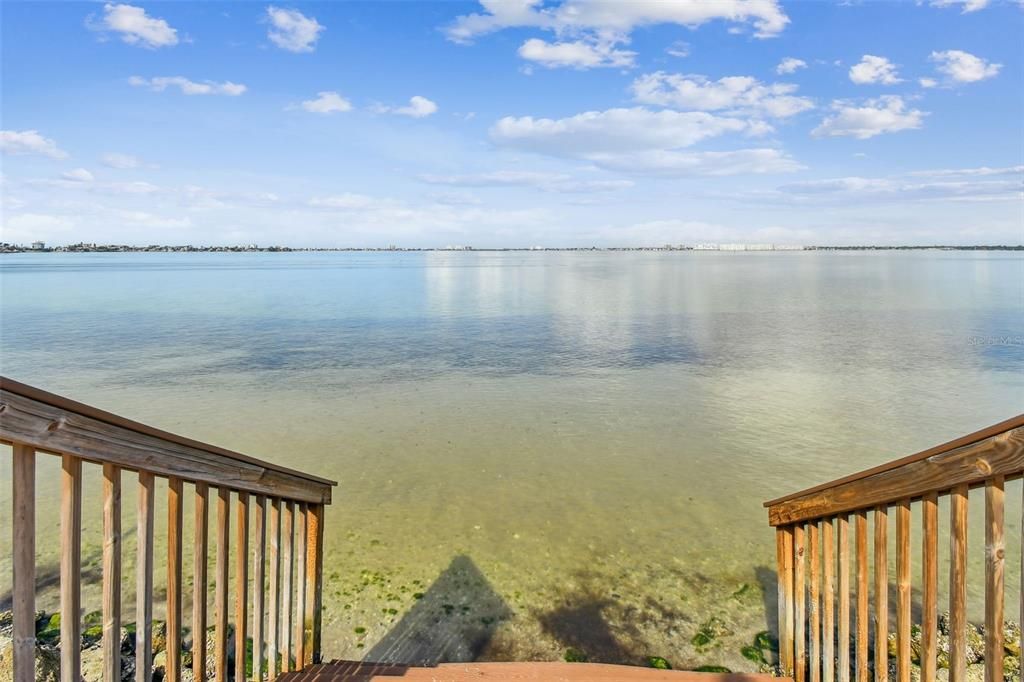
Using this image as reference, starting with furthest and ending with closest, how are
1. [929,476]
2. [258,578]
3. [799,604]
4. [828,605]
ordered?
[799,604]
[828,605]
[258,578]
[929,476]

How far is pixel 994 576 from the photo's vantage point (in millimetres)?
2082

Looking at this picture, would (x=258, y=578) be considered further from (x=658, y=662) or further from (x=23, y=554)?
(x=658, y=662)

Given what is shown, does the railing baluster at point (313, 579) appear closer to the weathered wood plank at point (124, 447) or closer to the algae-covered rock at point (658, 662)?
the weathered wood plank at point (124, 447)

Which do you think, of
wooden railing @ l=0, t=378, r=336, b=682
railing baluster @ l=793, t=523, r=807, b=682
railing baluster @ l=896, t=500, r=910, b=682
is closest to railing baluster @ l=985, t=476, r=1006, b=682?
railing baluster @ l=896, t=500, r=910, b=682

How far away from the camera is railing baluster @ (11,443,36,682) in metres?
1.72

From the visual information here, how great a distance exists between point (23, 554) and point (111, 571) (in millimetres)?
447

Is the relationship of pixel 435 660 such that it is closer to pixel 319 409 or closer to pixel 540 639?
pixel 540 639

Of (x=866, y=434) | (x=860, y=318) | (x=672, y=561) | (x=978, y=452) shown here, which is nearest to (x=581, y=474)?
(x=672, y=561)

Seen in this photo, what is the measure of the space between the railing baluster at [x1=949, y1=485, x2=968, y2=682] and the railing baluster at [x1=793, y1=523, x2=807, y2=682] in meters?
1.35

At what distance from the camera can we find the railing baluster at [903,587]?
2609mm

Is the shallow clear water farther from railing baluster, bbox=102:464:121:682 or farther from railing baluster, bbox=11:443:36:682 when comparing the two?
railing baluster, bbox=11:443:36:682

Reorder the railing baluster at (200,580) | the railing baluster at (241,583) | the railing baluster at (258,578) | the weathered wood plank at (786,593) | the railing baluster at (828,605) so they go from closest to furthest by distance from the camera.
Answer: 1. the railing baluster at (200,580)
2. the railing baluster at (241,583)
3. the railing baluster at (258,578)
4. the railing baluster at (828,605)
5. the weathered wood plank at (786,593)

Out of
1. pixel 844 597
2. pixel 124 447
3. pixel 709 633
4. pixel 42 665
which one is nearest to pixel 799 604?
pixel 844 597

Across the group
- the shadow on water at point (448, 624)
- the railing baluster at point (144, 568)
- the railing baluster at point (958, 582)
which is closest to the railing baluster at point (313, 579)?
the shadow on water at point (448, 624)
